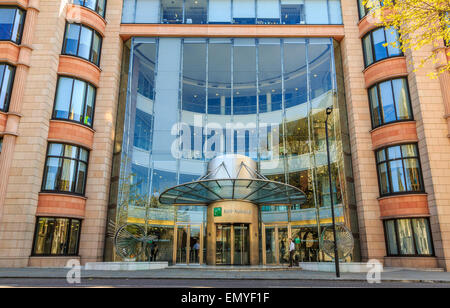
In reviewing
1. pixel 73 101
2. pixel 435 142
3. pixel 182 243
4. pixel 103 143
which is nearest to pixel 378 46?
pixel 435 142

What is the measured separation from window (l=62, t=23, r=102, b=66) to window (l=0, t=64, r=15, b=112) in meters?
3.84

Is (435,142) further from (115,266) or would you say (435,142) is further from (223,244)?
(115,266)

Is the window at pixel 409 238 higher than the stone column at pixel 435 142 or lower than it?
lower

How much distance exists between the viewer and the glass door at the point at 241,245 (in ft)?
68.4

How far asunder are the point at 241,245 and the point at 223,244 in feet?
4.00

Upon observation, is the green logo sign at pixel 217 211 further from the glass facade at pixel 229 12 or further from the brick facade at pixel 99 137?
the glass facade at pixel 229 12

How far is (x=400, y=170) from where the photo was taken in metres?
20.5

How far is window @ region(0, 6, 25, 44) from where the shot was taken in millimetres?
20641

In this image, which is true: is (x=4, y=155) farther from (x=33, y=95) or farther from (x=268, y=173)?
(x=268, y=173)

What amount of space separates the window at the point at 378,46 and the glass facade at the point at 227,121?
265 centimetres

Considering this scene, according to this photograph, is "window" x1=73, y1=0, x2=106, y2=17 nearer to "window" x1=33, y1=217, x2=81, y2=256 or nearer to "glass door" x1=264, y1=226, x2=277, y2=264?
"window" x1=33, y1=217, x2=81, y2=256

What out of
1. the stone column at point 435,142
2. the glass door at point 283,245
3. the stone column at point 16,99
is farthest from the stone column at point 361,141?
the stone column at point 16,99
